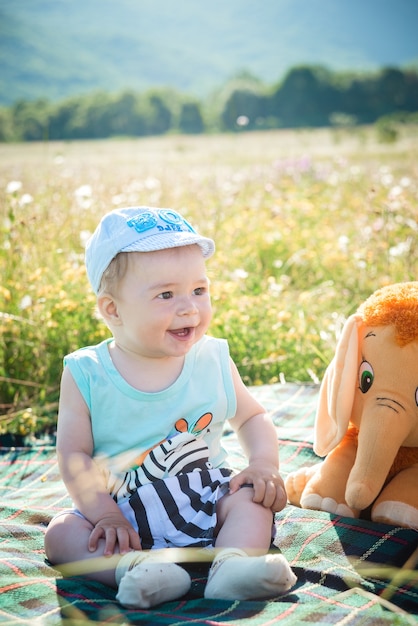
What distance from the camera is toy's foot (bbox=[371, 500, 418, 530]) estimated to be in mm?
1885

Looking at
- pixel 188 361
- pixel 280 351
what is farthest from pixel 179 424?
pixel 280 351

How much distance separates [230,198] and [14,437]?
263 cm

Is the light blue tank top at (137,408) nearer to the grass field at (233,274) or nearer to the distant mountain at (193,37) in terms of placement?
the grass field at (233,274)

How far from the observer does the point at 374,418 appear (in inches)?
74.5

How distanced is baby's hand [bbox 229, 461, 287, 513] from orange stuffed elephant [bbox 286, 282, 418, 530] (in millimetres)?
180

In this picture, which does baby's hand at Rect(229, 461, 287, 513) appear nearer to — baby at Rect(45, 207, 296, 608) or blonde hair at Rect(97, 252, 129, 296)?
baby at Rect(45, 207, 296, 608)

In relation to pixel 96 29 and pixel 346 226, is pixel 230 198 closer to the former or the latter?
pixel 346 226

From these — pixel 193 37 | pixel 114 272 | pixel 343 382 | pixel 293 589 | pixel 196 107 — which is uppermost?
pixel 193 37

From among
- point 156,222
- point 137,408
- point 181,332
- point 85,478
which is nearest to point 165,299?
point 181,332

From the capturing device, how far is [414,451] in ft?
6.63

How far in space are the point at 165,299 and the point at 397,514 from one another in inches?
32.6

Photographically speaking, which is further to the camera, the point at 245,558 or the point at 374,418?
the point at 374,418

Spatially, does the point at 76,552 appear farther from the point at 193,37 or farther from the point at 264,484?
the point at 193,37

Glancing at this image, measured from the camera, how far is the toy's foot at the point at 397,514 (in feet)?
6.18
